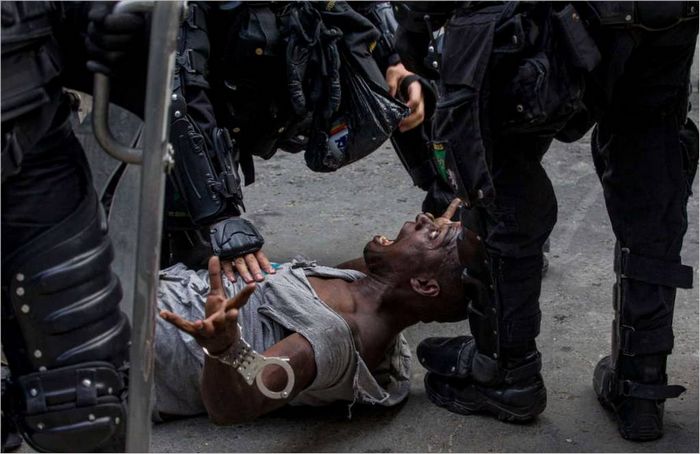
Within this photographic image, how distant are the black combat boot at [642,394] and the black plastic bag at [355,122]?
1.41 metres

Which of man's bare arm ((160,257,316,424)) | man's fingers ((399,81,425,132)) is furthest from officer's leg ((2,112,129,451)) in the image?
man's fingers ((399,81,425,132))

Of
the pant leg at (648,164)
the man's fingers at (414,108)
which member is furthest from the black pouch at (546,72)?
the man's fingers at (414,108)

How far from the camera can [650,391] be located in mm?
3621

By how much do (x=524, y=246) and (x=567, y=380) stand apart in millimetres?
678

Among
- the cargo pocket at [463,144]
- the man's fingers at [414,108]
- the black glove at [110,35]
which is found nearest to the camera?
the black glove at [110,35]

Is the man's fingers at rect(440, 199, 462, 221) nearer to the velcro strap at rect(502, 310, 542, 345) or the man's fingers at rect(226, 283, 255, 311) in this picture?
the velcro strap at rect(502, 310, 542, 345)

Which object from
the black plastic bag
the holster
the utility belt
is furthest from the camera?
the black plastic bag

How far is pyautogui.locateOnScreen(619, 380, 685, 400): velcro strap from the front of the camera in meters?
3.62

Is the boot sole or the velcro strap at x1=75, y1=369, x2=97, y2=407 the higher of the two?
the velcro strap at x1=75, y1=369, x2=97, y2=407

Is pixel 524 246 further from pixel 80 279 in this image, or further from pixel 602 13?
pixel 80 279

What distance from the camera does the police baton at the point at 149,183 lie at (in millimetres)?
2457

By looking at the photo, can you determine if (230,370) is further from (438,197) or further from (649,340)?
(438,197)

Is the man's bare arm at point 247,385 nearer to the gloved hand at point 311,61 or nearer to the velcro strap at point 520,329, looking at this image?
A: the velcro strap at point 520,329

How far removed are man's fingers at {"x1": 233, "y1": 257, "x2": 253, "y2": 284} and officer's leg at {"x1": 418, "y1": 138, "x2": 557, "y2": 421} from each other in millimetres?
→ 663
